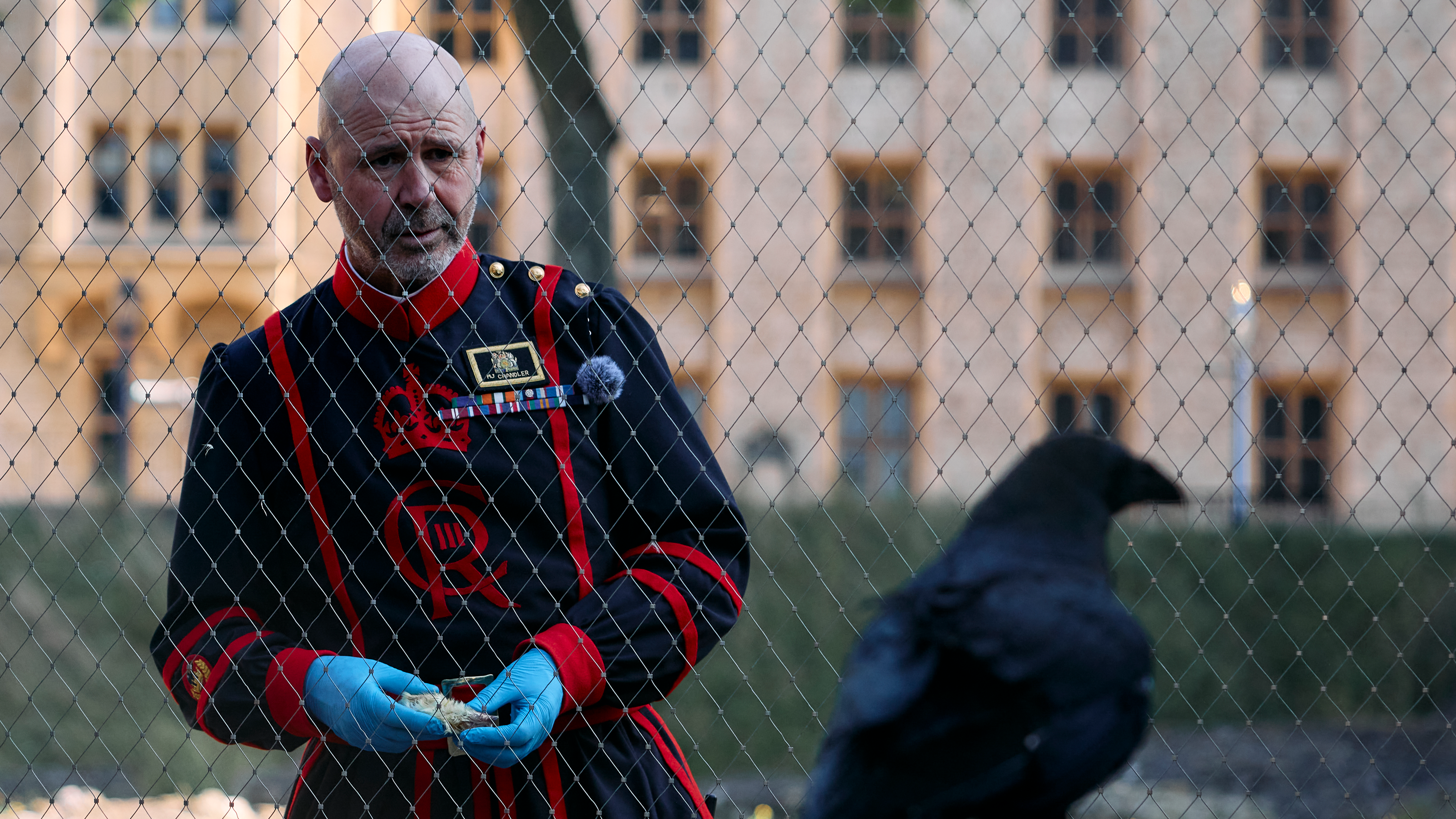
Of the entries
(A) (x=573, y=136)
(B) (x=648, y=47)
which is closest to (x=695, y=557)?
(A) (x=573, y=136)

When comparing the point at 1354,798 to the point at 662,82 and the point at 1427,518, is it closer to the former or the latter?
the point at 1427,518

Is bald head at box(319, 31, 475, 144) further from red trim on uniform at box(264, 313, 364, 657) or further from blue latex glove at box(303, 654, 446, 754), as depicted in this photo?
blue latex glove at box(303, 654, 446, 754)

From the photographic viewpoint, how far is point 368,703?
1865 millimetres

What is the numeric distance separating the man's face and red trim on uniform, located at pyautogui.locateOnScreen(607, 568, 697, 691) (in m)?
0.59

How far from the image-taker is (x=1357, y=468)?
13164mm

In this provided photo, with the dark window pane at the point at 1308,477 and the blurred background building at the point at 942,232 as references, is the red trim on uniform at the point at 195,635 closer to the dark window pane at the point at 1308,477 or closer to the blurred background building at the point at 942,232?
the blurred background building at the point at 942,232

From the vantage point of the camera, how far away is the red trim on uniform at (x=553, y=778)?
77.2 inches

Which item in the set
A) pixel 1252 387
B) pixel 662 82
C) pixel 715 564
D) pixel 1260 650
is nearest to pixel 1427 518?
pixel 1252 387

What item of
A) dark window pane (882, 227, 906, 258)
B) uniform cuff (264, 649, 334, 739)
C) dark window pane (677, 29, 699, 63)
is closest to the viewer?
uniform cuff (264, 649, 334, 739)

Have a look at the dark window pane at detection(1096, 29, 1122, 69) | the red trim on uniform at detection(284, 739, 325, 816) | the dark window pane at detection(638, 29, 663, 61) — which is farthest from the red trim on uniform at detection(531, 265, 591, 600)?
the dark window pane at detection(1096, 29, 1122, 69)

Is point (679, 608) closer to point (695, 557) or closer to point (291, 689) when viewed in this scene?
point (695, 557)

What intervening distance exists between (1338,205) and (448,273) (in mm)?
12564

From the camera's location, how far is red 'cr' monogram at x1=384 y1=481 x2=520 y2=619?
1.99 m

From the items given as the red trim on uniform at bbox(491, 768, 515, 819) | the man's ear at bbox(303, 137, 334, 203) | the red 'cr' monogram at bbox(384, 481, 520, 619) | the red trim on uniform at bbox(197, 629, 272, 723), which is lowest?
the red trim on uniform at bbox(491, 768, 515, 819)
